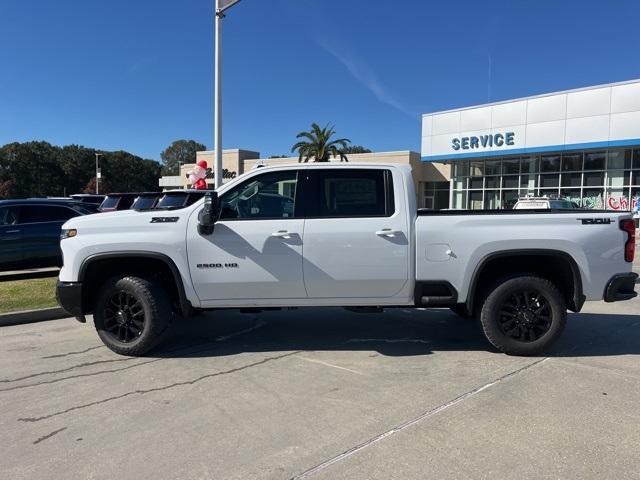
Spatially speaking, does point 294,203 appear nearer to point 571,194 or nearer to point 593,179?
point 593,179

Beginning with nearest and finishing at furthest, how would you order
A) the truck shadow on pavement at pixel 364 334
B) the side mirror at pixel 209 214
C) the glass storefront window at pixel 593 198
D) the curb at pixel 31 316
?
the side mirror at pixel 209 214
the truck shadow on pavement at pixel 364 334
the curb at pixel 31 316
the glass storefront window at pixel 593 198

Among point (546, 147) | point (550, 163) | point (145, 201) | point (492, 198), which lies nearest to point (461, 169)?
point (492, 198)

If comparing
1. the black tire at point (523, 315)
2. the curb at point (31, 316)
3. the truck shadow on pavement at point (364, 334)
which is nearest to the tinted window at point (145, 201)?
the curb at point (31, 316)

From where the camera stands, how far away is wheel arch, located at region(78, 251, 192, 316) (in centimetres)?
545

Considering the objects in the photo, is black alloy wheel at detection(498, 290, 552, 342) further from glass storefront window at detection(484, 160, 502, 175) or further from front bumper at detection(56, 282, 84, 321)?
glass storefront window at detection(484, 160, 502, 175)

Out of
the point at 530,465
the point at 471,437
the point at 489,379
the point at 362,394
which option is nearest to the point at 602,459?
the point at 530,465

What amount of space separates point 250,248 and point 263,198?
22.0 inches

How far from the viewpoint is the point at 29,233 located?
A: 11094mm

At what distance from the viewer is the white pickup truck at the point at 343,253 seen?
5.40 meters

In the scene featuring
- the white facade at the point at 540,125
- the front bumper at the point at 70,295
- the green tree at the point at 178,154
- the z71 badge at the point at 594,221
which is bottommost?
the front bumper at the point at 70,295

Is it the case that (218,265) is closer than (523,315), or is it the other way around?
(218,265)

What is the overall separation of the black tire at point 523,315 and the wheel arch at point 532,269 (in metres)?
0.17

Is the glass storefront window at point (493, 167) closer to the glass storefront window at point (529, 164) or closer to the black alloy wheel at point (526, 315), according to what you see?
the glass storefront window at point (529, 164)

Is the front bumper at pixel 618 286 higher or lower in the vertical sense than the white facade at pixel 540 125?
lower
